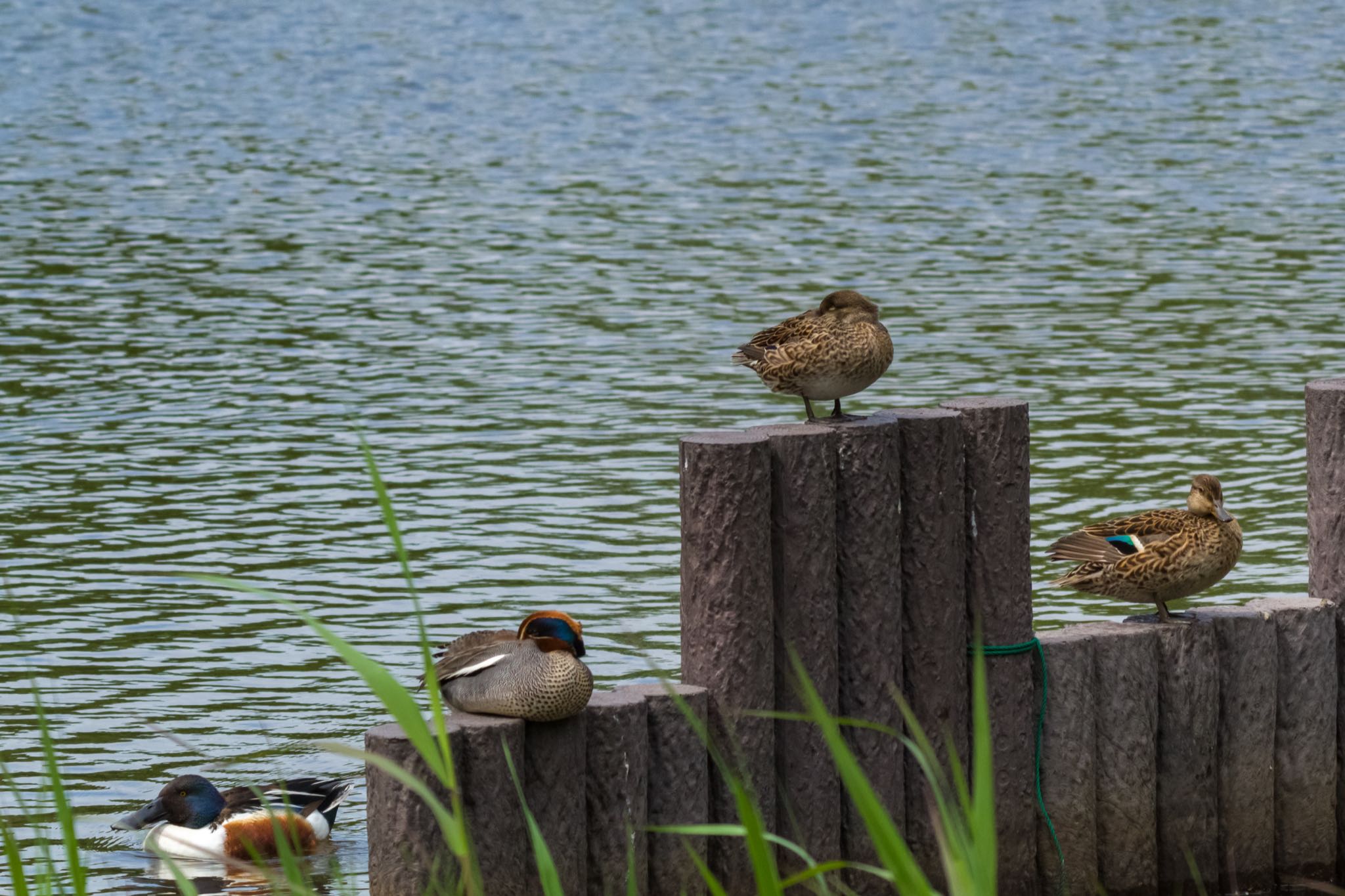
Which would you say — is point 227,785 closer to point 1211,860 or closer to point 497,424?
point 1211,860

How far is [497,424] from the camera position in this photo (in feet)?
53.6

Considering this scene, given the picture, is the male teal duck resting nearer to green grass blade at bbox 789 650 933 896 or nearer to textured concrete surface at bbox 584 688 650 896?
textured concrete surface at bbox 584 688 650 896

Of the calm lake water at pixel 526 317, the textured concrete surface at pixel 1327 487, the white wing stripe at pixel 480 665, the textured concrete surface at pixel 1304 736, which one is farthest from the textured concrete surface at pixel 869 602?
the calm lake water at pixel 526 317

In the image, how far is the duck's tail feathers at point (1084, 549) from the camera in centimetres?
823

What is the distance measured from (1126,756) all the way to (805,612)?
1.42 metres

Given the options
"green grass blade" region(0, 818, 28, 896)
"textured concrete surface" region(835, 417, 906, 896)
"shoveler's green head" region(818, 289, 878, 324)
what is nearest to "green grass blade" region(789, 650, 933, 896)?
"green grass blade" region(0, 818, 28, 896)

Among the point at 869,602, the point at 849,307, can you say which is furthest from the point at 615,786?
the point at 849,307

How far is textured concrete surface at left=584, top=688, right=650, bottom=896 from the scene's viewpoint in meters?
7.30

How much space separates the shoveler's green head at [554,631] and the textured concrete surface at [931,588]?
4.27ft

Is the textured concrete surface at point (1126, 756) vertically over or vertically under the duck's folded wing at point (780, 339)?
under

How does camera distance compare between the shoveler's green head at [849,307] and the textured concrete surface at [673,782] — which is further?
the shoveler's green head at [849,307]

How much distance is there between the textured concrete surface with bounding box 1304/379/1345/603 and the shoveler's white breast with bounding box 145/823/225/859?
4.37 m

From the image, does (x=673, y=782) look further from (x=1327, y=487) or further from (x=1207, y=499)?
(x=1327, y=487)

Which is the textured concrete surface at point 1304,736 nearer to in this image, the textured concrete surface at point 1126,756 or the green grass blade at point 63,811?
the textured concrete surface at point 1126,756
